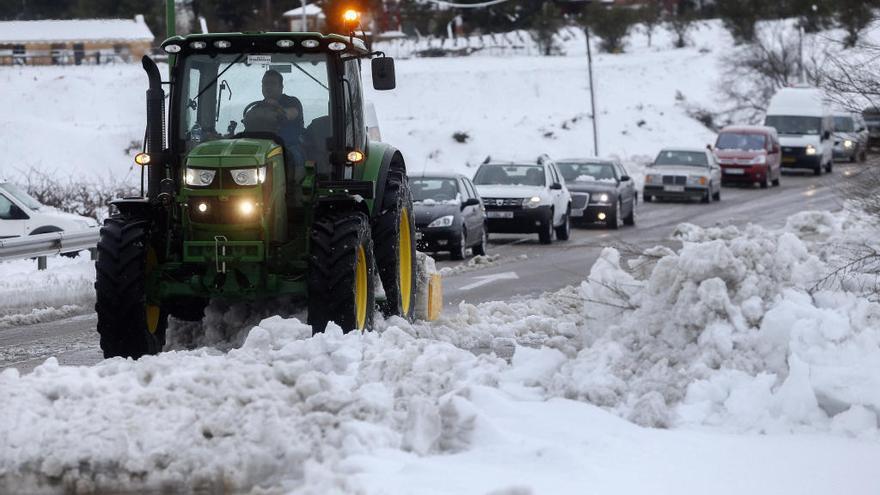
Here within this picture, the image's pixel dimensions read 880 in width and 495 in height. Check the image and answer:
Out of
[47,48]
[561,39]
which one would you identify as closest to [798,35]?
[561,39]

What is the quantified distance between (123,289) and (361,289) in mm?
1825

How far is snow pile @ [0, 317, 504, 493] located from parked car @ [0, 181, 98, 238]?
51.1 ft

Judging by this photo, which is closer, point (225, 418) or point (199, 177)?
point (225, 418)

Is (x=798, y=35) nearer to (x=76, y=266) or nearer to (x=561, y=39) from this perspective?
(x=561, y=39)

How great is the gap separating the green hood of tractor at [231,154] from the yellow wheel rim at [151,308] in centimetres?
84

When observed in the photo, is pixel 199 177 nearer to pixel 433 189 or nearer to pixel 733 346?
pixel 733 346

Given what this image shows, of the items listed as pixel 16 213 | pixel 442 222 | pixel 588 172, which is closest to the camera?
pixel 442 222

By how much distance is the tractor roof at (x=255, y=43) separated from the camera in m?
12.3

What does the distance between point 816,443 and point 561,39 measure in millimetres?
82599

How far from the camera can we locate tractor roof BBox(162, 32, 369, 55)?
1229 cm

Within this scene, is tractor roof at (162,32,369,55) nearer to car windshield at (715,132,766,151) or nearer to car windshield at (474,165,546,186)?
car windshield at (474,165,546,186)

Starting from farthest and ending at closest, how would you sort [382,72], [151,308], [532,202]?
1. [532,202]
2. [382,72]
3. [151,308]

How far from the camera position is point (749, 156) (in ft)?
159

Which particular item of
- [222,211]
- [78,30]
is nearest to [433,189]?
[222,211]
